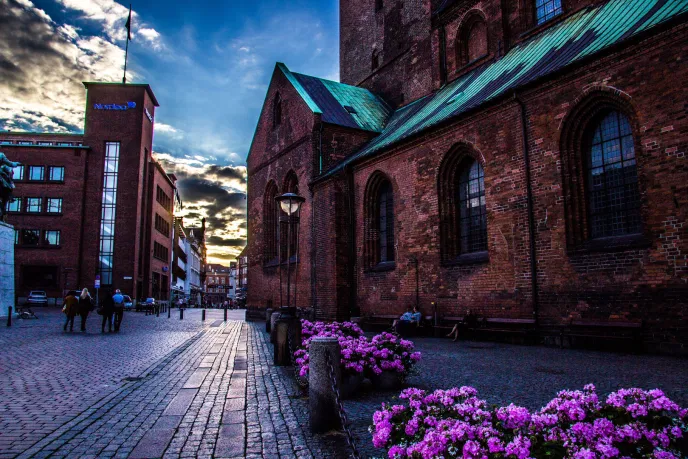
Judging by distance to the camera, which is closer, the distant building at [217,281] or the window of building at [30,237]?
the window of building at [30,237]

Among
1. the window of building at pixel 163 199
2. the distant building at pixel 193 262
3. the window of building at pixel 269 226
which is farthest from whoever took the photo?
the distant building at pixel 193 262

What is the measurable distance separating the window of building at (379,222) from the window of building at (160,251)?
1700 inches

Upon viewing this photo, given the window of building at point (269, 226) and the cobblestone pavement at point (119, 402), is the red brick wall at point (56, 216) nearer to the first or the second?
the window of building at point (269, 226)

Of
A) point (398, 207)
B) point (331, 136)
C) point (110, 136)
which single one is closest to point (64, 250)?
point (110, 136)

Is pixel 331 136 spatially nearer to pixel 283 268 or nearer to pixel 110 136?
pixel 283 268

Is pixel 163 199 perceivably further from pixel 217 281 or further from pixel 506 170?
pixel 217 281

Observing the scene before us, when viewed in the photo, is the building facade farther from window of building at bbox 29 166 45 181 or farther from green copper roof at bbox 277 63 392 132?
green copper roof at bbox 277 63 392 132

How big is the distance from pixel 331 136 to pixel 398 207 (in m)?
6.80

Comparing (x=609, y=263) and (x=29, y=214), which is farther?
(x=29, y=214)

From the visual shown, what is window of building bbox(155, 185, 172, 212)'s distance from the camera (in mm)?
58197

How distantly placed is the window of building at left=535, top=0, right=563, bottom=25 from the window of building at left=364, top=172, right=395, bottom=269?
818 cm

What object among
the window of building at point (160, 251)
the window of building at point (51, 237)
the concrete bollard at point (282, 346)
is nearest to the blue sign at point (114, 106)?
the window of building at point (51, 237)

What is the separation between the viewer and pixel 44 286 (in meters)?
46.3

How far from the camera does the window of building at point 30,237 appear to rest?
47.2 metres
